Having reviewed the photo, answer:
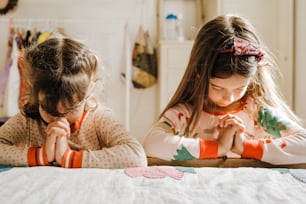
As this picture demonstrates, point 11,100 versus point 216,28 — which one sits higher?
point 216,28

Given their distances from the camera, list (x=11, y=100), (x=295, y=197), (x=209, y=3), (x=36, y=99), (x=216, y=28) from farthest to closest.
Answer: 1. (x=209, y=3)
2. (x=11, y=100)
3. (x=216, y=28)
4. (x=36, y=99)
5. (x=295, y=197)

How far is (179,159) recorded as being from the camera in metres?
0.80

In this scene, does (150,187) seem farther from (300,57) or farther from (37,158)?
(300,57)

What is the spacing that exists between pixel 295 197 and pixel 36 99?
564 mm

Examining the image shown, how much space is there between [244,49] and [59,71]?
43cm

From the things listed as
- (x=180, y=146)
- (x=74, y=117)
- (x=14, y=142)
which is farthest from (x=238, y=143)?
(x=14, y=142)

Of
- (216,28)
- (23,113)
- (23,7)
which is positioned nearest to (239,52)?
(216,28)

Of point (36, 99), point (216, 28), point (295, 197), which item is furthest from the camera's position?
point (216, 28)

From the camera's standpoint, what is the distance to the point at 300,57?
209cm

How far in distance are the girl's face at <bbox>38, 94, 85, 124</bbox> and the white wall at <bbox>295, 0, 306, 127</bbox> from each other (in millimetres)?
1575

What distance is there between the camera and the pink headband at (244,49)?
0.83 m

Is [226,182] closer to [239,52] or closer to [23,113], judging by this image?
[239,52]

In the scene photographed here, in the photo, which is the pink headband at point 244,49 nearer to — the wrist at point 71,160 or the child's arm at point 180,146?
the child's arm at point 180,146

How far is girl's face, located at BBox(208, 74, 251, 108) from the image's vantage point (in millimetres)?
832
